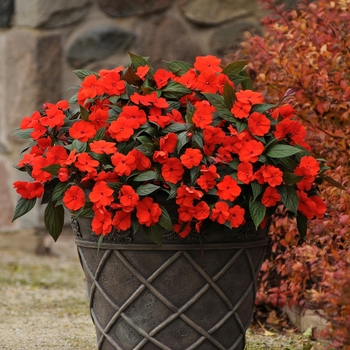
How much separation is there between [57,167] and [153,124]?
29cm

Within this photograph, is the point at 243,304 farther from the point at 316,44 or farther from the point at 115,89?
the point at 316,44

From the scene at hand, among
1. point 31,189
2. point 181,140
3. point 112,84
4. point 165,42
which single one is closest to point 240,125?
point 181,140

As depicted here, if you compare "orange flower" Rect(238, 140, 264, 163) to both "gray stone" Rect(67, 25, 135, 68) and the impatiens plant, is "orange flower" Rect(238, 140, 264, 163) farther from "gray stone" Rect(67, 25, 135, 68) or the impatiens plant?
"gray stone" Rect(67, 25, 135, 68)

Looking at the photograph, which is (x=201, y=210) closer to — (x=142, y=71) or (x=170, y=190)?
(x=170, y=190)

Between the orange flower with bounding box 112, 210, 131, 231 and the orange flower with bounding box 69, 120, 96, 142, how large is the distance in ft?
0.77

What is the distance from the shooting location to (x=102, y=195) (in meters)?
1.87

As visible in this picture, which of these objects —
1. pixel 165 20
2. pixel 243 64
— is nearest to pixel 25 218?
pixel 165 20

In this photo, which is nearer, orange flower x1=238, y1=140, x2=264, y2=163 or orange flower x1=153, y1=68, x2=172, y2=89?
orange flower x1=238, y1=140, x2=264, y2=163

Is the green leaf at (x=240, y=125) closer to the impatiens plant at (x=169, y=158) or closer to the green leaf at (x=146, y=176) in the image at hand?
the impatiens plant at (x=169, y=158)

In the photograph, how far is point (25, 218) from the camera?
428cm

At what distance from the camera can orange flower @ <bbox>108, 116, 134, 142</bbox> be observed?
1944mm

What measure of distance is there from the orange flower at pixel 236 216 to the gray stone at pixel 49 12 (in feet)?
8.59

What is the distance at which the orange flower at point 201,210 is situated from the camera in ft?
6.19

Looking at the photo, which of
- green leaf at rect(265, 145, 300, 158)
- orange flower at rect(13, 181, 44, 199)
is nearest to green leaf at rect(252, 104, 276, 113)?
green leaf at rect(265, 145, 300, 158)
